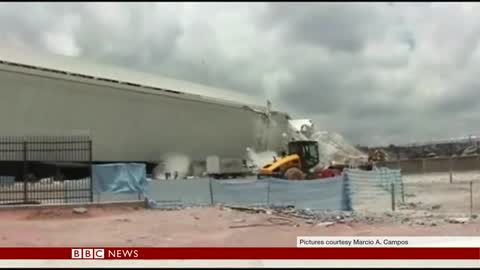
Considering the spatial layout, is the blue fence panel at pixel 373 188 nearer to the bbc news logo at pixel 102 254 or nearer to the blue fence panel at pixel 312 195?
the blue fence panel at pixel 312 195

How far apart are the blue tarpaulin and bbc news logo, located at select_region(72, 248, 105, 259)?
33.1ft

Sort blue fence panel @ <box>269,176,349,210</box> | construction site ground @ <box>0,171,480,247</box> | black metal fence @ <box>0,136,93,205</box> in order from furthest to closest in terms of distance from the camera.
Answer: blue fence panel @ <box>269,176,349,210</box>, black metal fence @ <box>0,136,93,205</box>, construction site ground @ <box>0,171,480,247</box>

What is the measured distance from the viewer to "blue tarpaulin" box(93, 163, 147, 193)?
771 inches

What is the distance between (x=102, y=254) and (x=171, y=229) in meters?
4.26

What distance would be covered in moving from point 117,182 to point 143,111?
58.5 feet

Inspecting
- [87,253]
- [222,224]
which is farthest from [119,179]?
[87,253]

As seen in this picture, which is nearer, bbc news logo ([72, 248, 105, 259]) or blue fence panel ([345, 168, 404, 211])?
bbc news logo ([72, 248, 105, 259])

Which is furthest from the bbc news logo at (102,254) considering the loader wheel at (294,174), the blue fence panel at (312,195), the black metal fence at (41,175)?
the loader wheel at (294,174)

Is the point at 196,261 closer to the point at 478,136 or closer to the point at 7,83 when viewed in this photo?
the point at 478,136

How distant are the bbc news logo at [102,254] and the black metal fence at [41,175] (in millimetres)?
8839

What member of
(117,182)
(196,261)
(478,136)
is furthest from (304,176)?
(196,261)

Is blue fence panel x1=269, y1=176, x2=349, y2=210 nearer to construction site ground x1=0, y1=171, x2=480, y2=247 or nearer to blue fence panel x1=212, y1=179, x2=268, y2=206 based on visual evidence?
blue fence panel x1=212, y1=179, x2=268, y2=206
